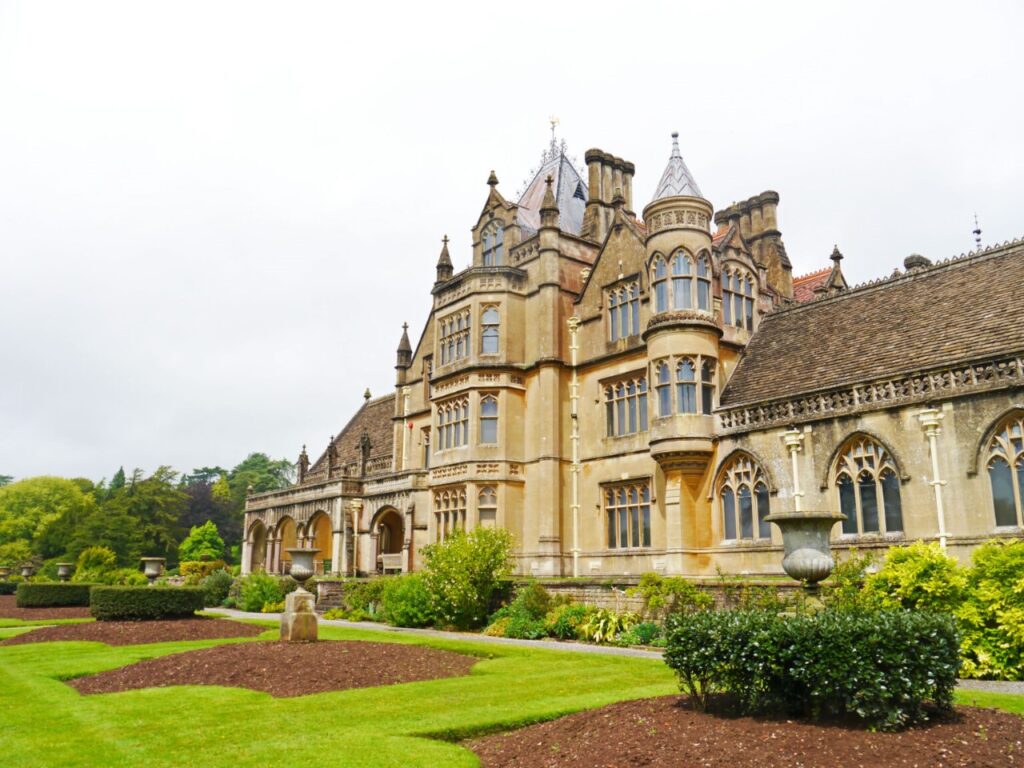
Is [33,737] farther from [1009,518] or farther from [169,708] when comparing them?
[1009,518]

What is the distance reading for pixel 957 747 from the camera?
752cm

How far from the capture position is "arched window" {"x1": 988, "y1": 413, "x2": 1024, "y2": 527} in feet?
58.3

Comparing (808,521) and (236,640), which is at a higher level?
(808,521)

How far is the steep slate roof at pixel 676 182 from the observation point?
2673cm

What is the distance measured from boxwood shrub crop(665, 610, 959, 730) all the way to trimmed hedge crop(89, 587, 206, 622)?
21.1 m

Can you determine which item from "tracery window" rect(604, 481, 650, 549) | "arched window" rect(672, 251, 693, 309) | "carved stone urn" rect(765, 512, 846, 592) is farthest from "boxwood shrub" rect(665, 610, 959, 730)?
"tracery window" rect(604, 481, 650, 549)

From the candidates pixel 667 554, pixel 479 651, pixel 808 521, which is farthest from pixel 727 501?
pixel 808 521

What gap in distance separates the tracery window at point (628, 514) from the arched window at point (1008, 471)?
1070 centimetres

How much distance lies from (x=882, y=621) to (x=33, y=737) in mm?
9551

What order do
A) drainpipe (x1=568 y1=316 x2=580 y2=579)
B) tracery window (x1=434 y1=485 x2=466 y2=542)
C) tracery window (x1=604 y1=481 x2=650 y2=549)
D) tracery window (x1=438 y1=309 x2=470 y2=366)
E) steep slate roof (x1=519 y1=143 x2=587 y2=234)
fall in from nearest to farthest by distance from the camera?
tracery window (x1=604 y1=481 x2=650 y2=549) < drainpipe (x1=568 y1=316 x2=580 y2=579) < tracery window (x1=434 y1=485 x2=466 y2=542) < tracery window (x1=438 y1=309 x2=470 y2=366) < steep slate roof (x1=519 y1=143 x2=587 y2=234)

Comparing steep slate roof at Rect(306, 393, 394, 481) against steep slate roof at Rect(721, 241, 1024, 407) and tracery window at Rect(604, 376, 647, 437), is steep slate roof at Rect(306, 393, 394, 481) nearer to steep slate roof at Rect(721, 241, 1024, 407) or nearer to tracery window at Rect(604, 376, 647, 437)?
tracery window at Rect(604, 376, 647, 437)

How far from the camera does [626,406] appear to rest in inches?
1113

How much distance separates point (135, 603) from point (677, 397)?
17857 millimetres

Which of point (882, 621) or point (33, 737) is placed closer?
point (882, 621)
